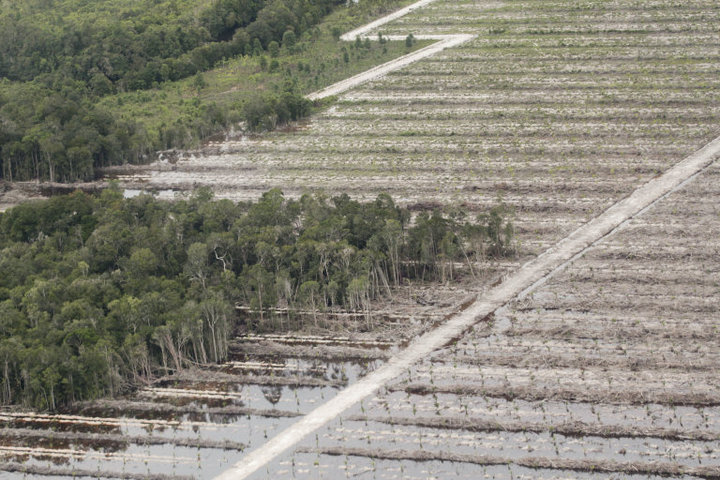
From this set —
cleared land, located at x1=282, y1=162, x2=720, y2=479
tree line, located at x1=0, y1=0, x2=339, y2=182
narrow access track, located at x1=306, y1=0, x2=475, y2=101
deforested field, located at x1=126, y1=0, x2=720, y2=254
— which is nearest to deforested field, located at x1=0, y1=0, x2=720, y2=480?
cleared land, located at x1=282, y1=162, x2=720, y2=479

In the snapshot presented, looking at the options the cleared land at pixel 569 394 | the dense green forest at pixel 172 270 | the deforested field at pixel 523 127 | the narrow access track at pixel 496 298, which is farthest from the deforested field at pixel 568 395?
the deforested field at pixel 523 127

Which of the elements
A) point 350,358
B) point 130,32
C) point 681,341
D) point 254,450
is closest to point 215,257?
point 350,358

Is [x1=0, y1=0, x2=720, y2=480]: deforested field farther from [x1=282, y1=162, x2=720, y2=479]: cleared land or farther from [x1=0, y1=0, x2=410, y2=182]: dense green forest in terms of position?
[x1=0, y1=0, x2=410, y2=182]: dense green forest

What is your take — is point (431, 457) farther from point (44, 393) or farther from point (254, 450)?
point (44, 393)

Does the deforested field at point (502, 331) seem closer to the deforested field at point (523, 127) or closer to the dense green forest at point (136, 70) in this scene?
the deforested field at point (523, 127)

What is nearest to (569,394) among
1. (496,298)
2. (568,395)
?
(568,395)
